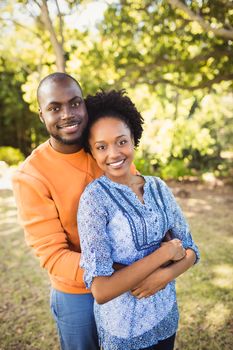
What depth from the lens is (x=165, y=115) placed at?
10.1 m

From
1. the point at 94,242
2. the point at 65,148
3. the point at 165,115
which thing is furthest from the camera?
the point at 165,115

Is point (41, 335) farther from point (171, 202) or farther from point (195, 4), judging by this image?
point (195, 4)

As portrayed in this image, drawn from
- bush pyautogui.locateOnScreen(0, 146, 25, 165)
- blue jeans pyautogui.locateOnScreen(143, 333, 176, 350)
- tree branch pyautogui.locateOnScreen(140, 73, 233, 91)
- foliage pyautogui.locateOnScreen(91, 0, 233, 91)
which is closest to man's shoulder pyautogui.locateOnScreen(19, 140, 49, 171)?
blue jeans pyautogui.locateOnScreen(143, 333, 176, 350)

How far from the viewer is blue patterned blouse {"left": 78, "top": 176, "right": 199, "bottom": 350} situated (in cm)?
165

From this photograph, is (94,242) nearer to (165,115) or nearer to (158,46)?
(158,46)

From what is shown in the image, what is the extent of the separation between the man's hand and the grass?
181cm

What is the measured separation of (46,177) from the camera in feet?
6.30

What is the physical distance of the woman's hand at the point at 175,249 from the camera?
1.77m

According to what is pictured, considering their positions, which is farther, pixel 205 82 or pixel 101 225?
pixel 205 82

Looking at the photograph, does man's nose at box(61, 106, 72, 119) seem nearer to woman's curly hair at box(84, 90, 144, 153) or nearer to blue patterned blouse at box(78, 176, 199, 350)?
woman's curly hair at box(84, 90, 144, 153)

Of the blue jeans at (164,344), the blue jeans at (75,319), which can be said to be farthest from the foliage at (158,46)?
the blue jeans at (164,344)

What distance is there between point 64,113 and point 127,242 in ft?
2.74

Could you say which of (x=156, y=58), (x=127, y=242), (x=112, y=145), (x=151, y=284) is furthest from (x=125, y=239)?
(x=156, y=58)

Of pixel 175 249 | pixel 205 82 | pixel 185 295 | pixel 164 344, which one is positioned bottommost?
pixel 185 295
